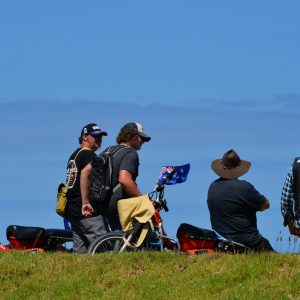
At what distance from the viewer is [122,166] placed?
48.5ft

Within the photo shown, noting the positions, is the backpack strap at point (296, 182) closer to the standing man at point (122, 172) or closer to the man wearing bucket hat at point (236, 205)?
the man wearing bucket hat at point (236, 205)

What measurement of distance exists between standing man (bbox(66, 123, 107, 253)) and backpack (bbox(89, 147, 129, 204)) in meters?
0.36

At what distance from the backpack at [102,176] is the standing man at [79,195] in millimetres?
357

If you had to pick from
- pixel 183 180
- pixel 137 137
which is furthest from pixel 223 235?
pixel 137 137

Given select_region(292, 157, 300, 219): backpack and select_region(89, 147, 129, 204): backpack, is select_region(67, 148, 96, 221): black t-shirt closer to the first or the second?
select_region(89, 147, 129, 204): backpack

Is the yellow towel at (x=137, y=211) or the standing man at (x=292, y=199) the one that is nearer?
the standing man at (x=292, y=199)

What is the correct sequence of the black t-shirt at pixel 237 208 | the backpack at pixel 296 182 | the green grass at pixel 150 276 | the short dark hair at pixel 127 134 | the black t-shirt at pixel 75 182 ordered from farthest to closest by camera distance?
the black t-shirt at pixel 75 182 → the short dark hair at pixel 127 134 → the black t-shirt at pixel 237 208 → the backpack at pixel 296 182 → the green grass at pixel 150 276

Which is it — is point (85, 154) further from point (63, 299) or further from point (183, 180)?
point (63, 299)

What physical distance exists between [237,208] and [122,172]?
1599 millimetres

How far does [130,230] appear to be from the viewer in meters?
14.6

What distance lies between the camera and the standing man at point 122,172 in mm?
14750

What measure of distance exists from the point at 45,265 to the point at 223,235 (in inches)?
94.2

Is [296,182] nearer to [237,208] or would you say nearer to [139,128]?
[237,208]

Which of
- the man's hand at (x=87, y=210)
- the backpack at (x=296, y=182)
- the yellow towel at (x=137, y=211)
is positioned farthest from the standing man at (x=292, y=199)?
the man's hand at (x=87, y=210)
